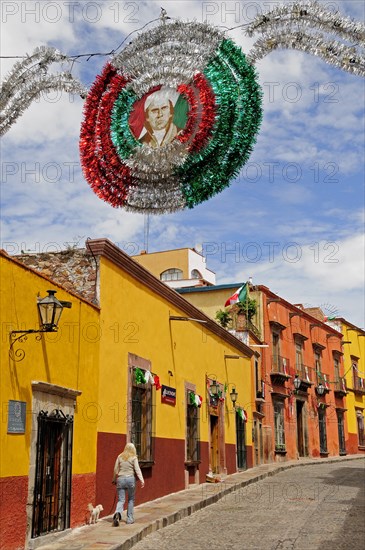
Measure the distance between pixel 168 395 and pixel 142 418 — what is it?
167 cm

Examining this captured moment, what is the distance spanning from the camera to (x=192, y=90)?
7.25 metres

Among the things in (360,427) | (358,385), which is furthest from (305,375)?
(360,427)

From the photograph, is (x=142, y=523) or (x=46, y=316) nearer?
(x=46, y=316)

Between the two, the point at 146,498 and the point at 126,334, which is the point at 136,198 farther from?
the point at 146,498

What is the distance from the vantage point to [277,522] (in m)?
11.0

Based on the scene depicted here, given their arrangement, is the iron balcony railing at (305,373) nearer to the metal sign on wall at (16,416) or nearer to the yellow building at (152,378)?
the yellow building at (152,378)

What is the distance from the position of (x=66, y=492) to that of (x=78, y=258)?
4.07 meters

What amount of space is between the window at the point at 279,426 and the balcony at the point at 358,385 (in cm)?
1137

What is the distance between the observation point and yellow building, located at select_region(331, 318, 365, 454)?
3956 cm

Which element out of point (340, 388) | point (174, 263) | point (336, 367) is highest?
point (174, 263)

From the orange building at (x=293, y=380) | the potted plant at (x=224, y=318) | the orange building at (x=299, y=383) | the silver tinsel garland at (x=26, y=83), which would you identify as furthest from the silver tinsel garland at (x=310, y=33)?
the orange building at (x=299, y=383)

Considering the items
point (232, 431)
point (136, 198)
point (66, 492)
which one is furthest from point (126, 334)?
point (232, 431)

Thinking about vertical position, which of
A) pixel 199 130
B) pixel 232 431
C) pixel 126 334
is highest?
pixel 199 130

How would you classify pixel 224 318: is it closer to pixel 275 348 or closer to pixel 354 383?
pixel 275 348
